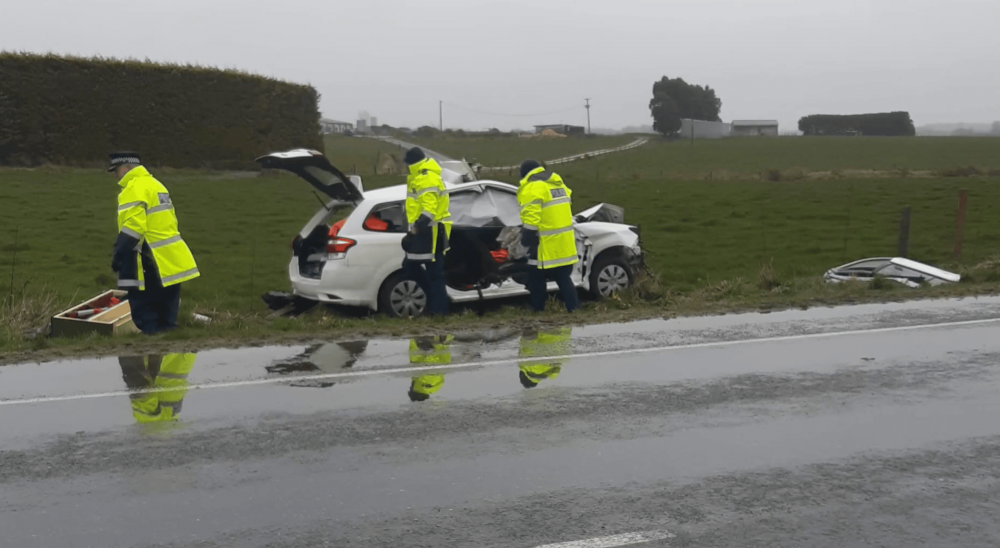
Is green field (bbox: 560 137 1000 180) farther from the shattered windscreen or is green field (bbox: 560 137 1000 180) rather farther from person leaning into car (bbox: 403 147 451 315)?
person leaning into car (bbox: 403 147 451 315)

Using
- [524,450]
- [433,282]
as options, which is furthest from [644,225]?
[524,450]

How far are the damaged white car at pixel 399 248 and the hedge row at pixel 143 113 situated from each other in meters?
24.6

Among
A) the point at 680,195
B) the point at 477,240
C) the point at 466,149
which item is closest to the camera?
the point at 477,240

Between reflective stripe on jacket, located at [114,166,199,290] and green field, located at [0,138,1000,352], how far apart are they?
224 cm

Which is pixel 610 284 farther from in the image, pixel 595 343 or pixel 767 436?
pixel 767 436

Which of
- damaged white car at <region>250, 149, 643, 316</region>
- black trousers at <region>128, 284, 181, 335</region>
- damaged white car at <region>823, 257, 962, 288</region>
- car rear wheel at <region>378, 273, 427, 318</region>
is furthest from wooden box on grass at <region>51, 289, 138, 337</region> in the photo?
damaged white car at <region>823, 257, 962, 288</region>

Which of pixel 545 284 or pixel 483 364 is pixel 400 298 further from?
pixel 483 364

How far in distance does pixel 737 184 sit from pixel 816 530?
33859 mm

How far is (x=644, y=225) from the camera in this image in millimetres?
26500

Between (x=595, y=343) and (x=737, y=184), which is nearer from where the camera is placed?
(x=595, y=343)

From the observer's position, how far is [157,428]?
6336 millimetres

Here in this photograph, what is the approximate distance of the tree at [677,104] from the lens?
355 ft

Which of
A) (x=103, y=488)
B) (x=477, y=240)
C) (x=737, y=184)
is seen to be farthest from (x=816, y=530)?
(x=737, y=184)

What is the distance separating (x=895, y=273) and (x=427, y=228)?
24.0 ft
